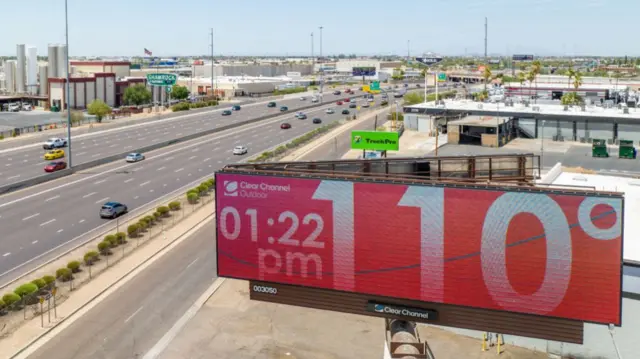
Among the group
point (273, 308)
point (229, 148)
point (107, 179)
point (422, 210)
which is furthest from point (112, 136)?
point (422, 210)

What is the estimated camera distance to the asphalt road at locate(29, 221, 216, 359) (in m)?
23.4

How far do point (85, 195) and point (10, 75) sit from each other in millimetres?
129318

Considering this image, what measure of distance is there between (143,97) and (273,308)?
122 m

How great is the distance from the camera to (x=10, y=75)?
531 ft

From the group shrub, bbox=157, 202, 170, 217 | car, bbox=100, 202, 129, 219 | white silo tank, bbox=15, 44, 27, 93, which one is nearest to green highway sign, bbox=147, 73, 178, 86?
white silo tank, bbox=15, 44, 27, 93

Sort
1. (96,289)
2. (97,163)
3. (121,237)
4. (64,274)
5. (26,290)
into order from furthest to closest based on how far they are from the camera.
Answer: (97,163) → (121,237) → (64,274) → (96,289) → (26,290)

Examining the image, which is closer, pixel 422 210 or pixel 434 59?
pixel 422 210

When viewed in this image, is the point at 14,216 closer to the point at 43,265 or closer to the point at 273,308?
the point at 43,265

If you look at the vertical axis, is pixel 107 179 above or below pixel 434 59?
below

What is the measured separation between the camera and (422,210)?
639 inches

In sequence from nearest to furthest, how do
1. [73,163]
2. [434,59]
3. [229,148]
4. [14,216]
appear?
[14,216]
[73,163]
[229,148]
[434,59]

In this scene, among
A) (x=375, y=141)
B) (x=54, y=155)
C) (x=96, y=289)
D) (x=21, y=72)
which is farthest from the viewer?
(x=21, y=72)

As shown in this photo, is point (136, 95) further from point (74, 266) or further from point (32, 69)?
point (74, 266)

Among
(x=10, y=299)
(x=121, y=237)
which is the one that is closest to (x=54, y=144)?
(x=121, y=237)
